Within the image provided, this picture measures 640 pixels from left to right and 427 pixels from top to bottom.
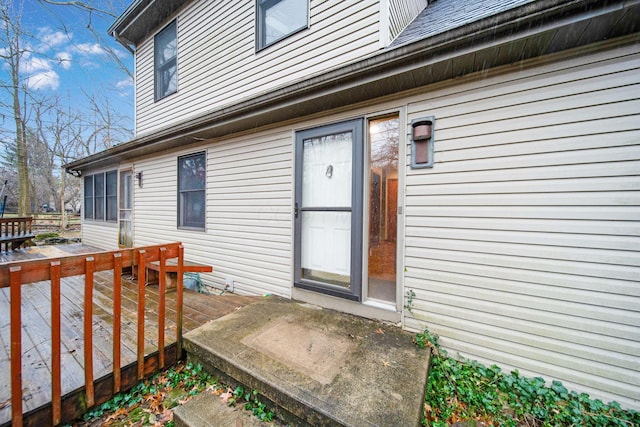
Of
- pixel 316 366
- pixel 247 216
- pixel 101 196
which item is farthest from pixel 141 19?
pixel 316 366

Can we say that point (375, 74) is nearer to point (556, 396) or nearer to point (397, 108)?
point (397, 108)

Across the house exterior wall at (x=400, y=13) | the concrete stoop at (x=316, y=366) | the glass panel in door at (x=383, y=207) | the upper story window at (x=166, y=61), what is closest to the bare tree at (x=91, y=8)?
the upper story window at (x=166, y=61)

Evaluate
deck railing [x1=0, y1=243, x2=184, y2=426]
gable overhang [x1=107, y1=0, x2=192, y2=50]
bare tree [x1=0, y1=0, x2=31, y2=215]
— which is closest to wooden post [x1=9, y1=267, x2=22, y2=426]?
deck railing [x1=0, y1=243, x2=184, y2=426]

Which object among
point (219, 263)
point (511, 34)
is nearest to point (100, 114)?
point (219, 263)

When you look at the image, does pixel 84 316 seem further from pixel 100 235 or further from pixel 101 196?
pixel 101 196

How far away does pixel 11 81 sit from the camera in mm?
11031

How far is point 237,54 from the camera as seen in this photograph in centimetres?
401

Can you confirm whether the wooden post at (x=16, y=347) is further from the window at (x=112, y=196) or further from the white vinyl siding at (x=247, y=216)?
the window at (x=112, y=196)

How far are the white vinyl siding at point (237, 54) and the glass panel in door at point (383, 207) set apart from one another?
2.85ft

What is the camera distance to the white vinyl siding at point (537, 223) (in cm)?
174

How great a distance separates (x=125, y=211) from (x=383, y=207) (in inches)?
264

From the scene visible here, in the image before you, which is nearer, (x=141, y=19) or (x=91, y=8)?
(x=141, y=19)

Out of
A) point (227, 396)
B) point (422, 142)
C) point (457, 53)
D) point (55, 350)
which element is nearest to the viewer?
point (55, 350)

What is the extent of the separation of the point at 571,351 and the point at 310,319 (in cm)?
225
